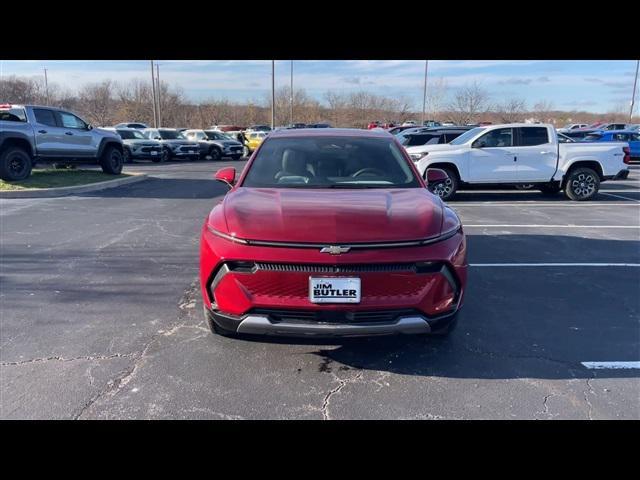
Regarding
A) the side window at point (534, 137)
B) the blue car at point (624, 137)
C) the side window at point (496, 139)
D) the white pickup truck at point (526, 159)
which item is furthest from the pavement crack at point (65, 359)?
the blue car at point (624, 137)

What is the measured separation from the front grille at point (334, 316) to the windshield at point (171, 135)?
83.8 ft

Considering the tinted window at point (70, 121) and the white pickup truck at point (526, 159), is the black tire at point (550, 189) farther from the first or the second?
the tinted window at point (70, 121)

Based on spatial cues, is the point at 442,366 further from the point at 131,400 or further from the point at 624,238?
the point at 624,238

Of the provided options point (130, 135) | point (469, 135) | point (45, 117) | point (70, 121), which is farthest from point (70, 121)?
point (469, 135)

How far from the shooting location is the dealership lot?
291 cm

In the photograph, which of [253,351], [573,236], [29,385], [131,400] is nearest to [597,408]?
[253,351]

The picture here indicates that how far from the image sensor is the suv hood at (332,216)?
299 centimetres

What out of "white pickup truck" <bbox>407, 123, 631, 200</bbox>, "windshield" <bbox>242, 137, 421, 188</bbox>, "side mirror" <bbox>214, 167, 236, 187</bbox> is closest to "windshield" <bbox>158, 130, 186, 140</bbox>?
"white pickup truck" <bbox>407, 123, 631, 200</bbox>

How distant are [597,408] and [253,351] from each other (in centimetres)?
239

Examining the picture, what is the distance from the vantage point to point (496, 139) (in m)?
11.9

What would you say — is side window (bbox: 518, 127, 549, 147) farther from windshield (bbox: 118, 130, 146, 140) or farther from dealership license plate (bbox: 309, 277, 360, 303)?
windshield (bbox: 118, 130, 146, 140)

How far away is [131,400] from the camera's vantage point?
294 centimetres

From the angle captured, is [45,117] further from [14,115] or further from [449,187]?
[449,187]

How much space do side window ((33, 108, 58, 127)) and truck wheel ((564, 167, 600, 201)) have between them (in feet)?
49.2
